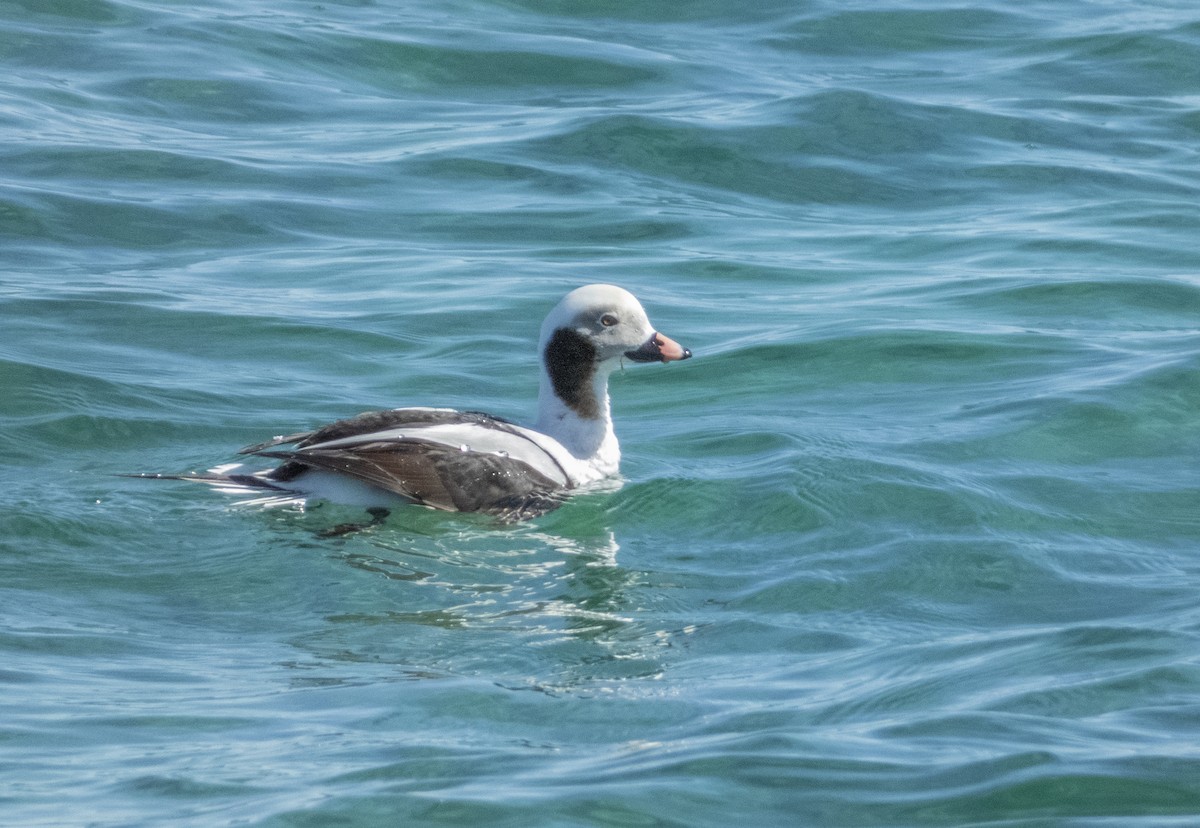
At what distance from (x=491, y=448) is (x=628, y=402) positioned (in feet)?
6.83

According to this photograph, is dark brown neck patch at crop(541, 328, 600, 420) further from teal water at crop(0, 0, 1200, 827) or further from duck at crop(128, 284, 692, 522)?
teal water at crop(0, 0, 1200, 827)

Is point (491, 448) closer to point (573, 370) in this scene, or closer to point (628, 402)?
point (573, 370)

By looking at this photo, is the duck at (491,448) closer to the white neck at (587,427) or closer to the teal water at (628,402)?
the white neck at (587,427)

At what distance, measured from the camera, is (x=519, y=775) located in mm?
4773

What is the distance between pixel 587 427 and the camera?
8.38m

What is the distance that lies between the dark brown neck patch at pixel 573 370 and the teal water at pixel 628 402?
1.33ft

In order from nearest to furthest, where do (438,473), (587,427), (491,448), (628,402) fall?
(438,473), (491,448), (587,427), (628,402)

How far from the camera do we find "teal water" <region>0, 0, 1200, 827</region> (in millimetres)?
4965

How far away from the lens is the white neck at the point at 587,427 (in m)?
8.34

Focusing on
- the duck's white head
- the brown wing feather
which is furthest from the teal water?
the duck's white head

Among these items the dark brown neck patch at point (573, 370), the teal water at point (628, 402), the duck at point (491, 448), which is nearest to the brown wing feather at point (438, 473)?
the duck at point (491, 448)

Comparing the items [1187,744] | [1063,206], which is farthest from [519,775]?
[1063,206]

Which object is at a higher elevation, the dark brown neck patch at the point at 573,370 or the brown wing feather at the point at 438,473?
the dark brown neck patch at the point at 573,370

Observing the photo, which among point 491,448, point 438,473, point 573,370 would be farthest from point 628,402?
point 438,473
